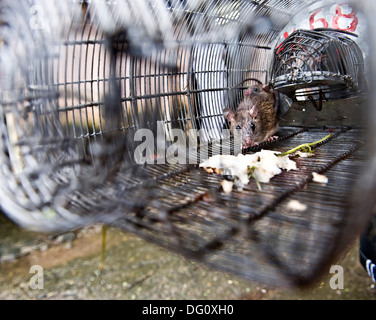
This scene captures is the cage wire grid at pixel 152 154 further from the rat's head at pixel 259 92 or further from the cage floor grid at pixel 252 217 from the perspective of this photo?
the rat's head at pixel 259 92

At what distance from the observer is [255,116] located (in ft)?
11.4

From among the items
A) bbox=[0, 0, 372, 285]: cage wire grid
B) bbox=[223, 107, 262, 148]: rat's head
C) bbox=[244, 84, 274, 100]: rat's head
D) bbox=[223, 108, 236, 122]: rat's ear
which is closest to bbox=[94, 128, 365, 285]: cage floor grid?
bbox=[0, 0, 372, 285]: cage wire grid

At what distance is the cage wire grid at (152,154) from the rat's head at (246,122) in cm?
34

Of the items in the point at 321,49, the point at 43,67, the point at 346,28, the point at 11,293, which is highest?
the point at 346,28

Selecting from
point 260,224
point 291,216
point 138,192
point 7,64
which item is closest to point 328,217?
point 291,216

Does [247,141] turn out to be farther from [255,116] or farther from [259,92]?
[259,92]

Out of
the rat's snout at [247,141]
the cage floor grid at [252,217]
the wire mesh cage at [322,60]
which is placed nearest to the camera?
Result: the cage floor grid at [252,217]

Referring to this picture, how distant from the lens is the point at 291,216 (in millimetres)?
1369

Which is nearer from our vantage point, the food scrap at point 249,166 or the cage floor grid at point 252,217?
the cage floor grid at point 252,217

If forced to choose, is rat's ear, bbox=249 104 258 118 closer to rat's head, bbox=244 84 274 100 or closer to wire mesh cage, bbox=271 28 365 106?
rat's head, bbox=244 84 274 100

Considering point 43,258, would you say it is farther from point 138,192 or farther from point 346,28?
point 346,28

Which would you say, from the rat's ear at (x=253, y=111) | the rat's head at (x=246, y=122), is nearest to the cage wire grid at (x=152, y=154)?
the rat's head at (x=246, y=122)

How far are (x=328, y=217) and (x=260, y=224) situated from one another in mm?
265

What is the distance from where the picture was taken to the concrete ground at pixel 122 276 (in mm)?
2285
